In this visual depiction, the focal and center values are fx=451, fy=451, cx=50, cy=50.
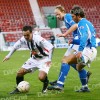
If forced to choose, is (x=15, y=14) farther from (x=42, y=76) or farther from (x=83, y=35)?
(x=83, y=35)

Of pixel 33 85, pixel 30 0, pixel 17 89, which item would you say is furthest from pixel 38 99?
pixel 30 0

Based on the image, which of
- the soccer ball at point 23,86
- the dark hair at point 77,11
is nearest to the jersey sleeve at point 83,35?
the dark hair at point 77,11

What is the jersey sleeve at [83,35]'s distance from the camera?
10.3 m

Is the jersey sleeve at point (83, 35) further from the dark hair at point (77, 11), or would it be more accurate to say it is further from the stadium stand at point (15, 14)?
the stadium stand at point (15, 14)

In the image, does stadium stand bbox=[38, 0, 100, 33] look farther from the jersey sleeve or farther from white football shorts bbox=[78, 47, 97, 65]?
the jersey sleeve

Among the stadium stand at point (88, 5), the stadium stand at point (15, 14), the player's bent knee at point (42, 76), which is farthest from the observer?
the stadium stand at point (88, 5)

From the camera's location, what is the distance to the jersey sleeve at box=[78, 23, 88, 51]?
10281mm

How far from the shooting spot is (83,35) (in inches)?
407

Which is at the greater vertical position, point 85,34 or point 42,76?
point 85,34

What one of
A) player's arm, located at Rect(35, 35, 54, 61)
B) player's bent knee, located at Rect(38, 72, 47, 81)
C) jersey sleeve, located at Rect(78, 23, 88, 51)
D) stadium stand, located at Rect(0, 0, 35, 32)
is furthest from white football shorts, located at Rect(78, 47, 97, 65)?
stadium stand, located at Rect(0, 0, 35, 32)

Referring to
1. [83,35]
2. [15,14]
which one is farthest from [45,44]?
[15,14]

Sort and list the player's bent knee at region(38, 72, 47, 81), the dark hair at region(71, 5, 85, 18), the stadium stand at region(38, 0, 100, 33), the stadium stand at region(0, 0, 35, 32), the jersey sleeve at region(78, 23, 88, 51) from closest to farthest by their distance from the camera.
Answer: the jersey sleeve at region(78, 23, 88, 51) < the dark hair at region(71, 5, 85, 18) < the player's bent knee at region(38, 72, 47, 81) < the stadium stand at region(0, 0, 35, 32) < the stadium stand at region(38, 0, 100, 33)

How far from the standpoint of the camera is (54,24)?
36594 mm

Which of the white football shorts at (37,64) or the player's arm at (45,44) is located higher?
the player's arm at (45,44)
